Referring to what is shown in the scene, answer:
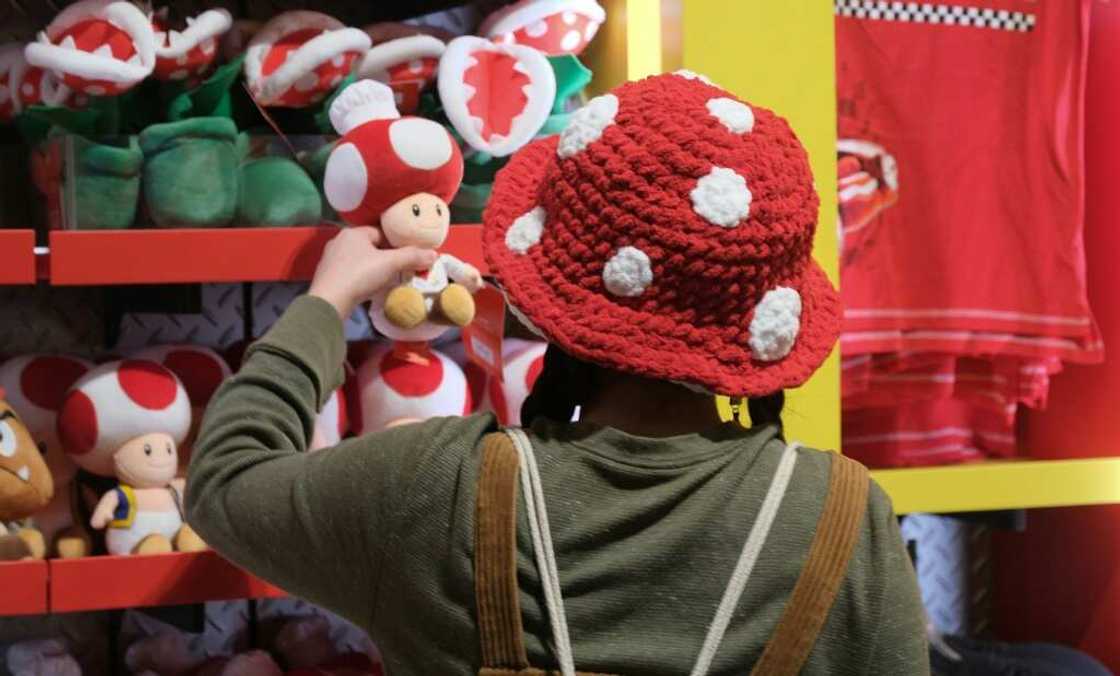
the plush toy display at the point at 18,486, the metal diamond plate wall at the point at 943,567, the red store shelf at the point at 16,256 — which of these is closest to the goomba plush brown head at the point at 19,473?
the plush toy display at the point at 18,486

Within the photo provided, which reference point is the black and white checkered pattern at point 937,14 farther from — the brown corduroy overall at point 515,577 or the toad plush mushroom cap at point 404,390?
the brown corduroy overall at point 515,577

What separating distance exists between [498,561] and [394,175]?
0.59 metres

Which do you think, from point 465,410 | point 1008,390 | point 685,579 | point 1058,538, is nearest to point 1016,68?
point 1008,390

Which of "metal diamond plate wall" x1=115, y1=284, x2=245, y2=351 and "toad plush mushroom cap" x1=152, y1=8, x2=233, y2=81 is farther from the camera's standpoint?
"metal diamond plate wall" x1=115, y1=284, x2=245, y2=351

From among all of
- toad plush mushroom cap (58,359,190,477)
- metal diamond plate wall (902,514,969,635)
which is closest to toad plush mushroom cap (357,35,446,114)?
toad plush mushroom cap (58,359,190,477)

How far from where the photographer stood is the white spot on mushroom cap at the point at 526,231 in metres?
0.88

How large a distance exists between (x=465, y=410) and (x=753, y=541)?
0.70 metres

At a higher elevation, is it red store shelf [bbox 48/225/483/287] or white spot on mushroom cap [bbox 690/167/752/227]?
white spot on mushroom cap [bbox 690/167/752/227]

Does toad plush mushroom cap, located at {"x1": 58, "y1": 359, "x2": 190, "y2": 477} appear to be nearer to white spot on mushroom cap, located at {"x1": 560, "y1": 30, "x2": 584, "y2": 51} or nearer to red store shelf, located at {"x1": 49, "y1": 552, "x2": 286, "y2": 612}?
red store shelf, located at {"x1": 49, "y1": 552, "x2": 286, "y2": 612}

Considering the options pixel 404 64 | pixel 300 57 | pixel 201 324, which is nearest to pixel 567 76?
pixel 404 64

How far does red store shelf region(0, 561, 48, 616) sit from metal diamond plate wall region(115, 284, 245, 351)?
0.39 m

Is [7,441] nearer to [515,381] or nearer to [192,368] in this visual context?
[192,368]

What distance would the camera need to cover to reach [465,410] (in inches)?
59.3

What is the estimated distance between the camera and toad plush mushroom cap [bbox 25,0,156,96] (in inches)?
51.6
